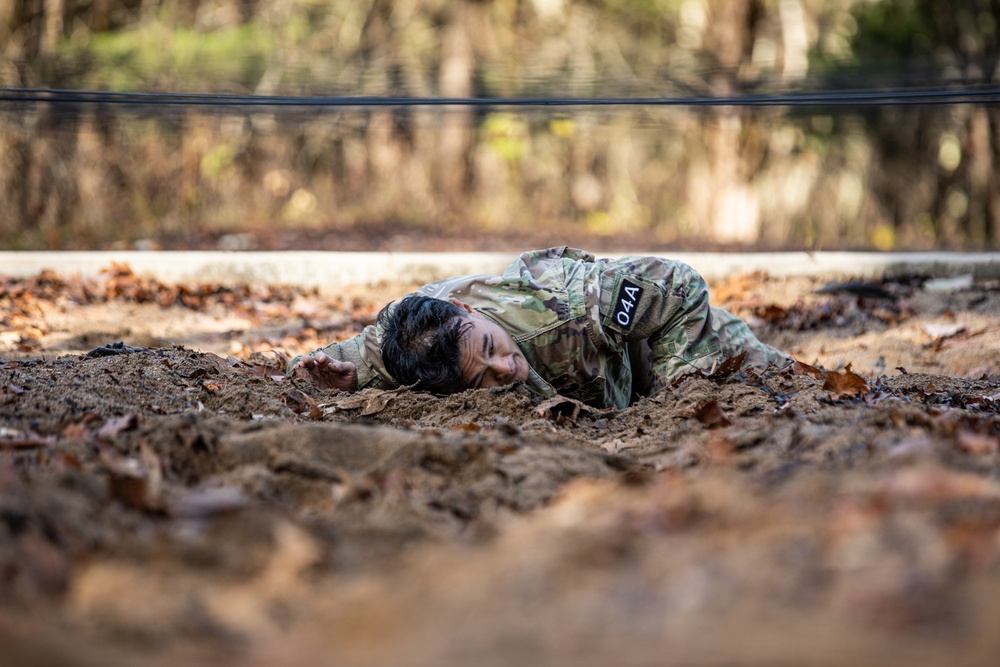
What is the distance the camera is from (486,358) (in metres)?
3.34

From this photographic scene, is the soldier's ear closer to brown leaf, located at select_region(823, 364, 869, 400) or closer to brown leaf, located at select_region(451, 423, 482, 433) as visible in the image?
brown leaf, located at select_region(451, 423, 482, 433)

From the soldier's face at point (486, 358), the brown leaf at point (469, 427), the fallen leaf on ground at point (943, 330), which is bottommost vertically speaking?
the fallen leaf on ground at point (943, 330)

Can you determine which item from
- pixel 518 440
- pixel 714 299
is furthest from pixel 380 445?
pixel 714 299

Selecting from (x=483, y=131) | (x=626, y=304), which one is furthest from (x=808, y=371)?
(x=483, y=131)

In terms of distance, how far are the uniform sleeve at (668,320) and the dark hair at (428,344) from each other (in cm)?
63

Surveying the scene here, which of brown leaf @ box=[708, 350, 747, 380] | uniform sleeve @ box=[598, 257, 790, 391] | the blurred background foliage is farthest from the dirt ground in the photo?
the blurred background foliage

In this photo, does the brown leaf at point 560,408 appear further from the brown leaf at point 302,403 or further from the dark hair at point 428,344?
the brown leaf at point 302,403

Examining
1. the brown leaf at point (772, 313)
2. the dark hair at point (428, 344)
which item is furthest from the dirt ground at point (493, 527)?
the brown leaf at point (772, 313)

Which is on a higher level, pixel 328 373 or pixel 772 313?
pixel 328 373

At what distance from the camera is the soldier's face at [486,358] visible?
10.9ft

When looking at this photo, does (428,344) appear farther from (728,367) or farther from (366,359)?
(728,367)

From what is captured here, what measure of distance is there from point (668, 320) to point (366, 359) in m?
1.15

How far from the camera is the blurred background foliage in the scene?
9.86 meters

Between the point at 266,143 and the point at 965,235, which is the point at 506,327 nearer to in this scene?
the point at 266,143
